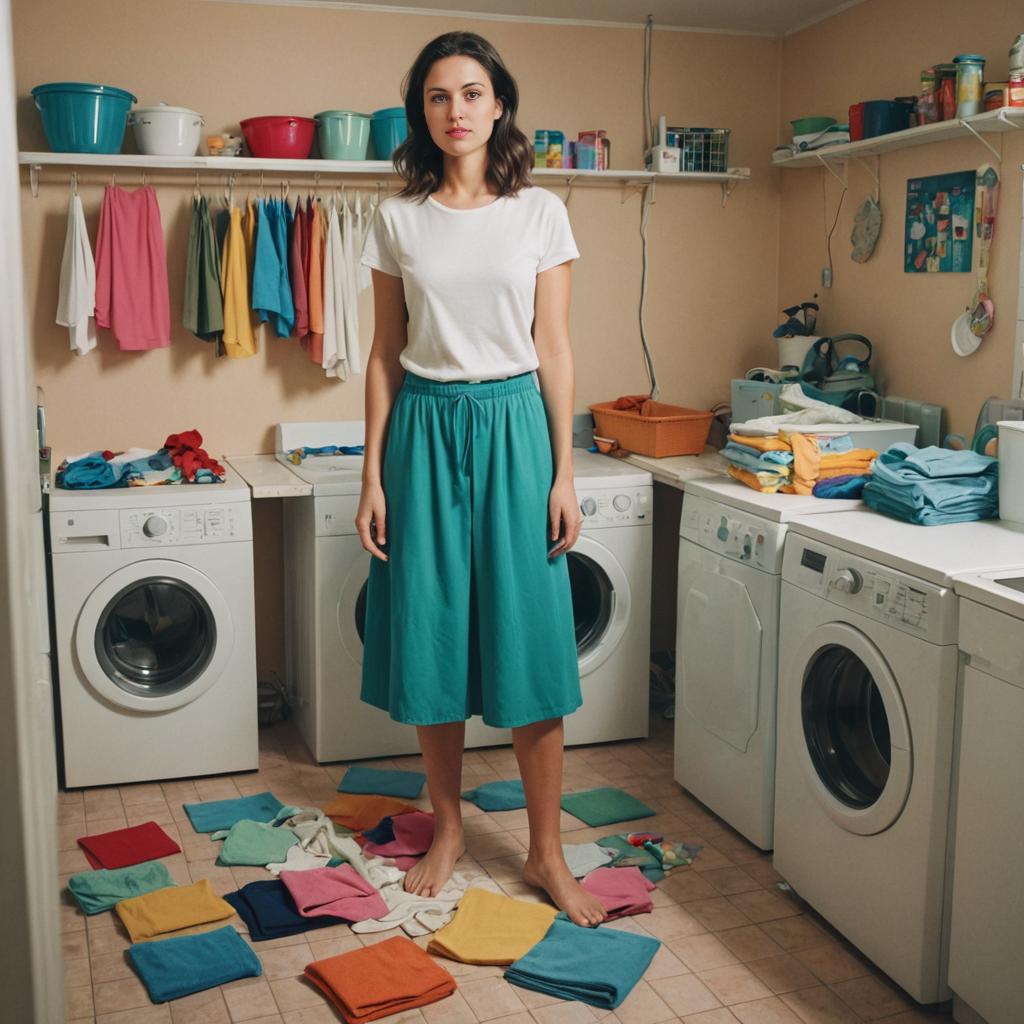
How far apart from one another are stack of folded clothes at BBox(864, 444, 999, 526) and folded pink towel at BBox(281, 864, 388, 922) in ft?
4.66

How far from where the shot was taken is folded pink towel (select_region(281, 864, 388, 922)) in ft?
8.25

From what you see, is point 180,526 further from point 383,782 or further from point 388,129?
point 388,129

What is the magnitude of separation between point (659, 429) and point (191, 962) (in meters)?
1.99

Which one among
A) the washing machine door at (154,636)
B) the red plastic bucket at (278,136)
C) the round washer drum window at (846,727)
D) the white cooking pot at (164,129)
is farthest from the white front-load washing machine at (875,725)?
the white cooking pot at (164,129)

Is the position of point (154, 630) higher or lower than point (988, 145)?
lower

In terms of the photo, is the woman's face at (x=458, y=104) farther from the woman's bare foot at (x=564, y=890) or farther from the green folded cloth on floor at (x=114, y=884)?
the green folded cloth on floor at (x=114, y=884)

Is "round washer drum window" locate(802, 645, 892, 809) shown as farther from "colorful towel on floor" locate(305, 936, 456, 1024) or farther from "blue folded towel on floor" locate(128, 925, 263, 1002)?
"blue folded towel on floor" locate(128, 925, 263, 1002)

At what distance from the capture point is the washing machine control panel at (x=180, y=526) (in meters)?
3.12

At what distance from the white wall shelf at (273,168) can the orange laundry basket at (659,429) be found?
0.77 m

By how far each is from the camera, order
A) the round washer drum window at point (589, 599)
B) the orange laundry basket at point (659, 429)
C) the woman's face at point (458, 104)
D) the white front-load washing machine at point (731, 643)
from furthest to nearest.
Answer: the orange laundry basket at point (659, 429)
the round washer drum window at point (589, 599)
the white front-load washing machine at point (731, 643)
the woman's face at point (458, 104)

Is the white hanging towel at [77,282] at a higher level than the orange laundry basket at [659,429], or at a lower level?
higher

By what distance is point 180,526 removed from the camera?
3.15 meters

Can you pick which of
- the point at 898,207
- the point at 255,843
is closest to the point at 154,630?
the point at 255,843

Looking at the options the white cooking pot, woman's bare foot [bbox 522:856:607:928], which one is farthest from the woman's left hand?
the white cooking pot
